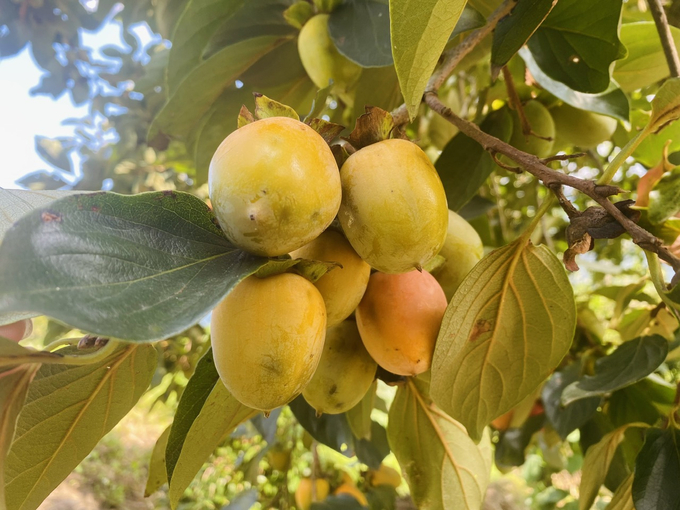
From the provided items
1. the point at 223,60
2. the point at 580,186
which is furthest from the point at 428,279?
the point at 223,60

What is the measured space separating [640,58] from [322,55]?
0.70 meters

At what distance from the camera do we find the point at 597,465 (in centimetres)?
87

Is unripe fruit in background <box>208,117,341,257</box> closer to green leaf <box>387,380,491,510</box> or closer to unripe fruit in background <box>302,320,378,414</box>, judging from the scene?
unripe fruit in background <box>302,320,378,414</box>

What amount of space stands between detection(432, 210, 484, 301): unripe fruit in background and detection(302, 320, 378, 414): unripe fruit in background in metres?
0.16

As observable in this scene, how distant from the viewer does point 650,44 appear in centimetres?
102

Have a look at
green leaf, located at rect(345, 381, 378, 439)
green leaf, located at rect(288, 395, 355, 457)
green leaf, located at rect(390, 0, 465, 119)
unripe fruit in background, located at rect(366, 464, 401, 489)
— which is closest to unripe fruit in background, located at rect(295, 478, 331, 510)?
unripe fruit in background, located at rect(366, 464, 401, 489)

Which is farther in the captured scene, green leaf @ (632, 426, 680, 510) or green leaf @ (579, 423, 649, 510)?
green leaf @ (579, 423, 649, 510)

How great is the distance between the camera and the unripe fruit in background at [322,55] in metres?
0.88

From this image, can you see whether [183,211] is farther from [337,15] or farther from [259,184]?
[337,15]

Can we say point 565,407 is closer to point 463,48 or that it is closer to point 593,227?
point 593,227

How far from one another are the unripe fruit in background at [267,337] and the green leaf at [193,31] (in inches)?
29.9

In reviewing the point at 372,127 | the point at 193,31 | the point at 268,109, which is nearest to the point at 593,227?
the point at 372,127

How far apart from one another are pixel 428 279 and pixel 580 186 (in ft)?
0.67

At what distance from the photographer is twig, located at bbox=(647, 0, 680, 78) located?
2.49 feet
